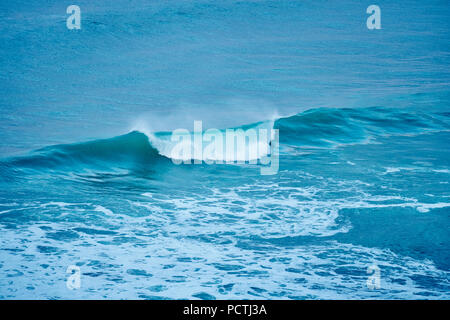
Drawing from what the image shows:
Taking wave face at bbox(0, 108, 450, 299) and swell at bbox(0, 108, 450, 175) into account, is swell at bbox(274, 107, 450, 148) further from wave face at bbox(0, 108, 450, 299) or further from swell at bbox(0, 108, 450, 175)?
wave face at bbox(0, 108, 450, 299)

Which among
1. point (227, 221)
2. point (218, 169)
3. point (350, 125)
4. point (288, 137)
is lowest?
point (227, 221)

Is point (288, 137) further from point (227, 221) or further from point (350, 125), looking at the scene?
point (227, 221)

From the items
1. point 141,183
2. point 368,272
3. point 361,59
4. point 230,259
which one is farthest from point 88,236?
point 361,59

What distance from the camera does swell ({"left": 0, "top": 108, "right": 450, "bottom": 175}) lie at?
28.9ft

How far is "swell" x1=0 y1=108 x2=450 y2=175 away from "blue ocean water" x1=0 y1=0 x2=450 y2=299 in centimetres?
4

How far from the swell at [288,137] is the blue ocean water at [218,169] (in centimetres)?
4

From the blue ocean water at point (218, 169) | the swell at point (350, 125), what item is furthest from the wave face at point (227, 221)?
the swell at point (350, 125)

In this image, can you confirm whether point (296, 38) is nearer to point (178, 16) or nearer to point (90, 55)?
point (178, 16)

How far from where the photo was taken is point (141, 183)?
8.12m

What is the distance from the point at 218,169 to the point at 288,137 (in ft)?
7.90

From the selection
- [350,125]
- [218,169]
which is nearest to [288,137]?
[350,125]

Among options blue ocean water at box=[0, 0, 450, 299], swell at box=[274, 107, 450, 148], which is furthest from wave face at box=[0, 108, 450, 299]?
swell at box=[274, 107, 450, 148]

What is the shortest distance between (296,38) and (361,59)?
329cm

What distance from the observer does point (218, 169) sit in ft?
29.0
